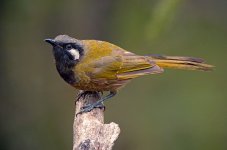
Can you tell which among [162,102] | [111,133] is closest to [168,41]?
[162,102]

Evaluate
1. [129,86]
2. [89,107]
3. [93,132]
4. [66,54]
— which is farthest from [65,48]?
[129,86]

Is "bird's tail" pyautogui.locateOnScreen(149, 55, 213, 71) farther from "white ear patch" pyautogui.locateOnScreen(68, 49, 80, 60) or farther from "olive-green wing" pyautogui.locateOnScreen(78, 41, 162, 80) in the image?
"white ear patch" pyautogui.locateOnScreen(68, 49, 80, 60)

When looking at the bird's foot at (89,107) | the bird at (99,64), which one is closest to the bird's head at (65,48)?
the bird at (99,64)

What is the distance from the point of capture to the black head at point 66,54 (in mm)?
6496

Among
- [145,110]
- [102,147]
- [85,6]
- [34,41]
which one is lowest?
[102,147]

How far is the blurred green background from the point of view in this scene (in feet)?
27.6

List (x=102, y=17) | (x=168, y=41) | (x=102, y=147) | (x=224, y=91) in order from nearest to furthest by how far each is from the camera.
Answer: (x=102, y=147), (x=224, y=91), (x=168, y=41), (x=102, y=17)

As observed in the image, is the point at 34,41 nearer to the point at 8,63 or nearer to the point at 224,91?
the point at 8,63

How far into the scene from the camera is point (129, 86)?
31.8ft

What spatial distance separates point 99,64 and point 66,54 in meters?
0.40

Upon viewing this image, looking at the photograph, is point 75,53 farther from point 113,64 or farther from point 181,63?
point 181,63

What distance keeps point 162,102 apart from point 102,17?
184cm

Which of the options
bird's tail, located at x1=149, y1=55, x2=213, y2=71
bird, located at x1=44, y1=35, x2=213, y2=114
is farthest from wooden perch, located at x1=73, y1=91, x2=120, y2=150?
bird's tail, located at x1=149, y1=55, x2=213, y2=71

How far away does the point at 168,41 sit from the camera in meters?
9.44
